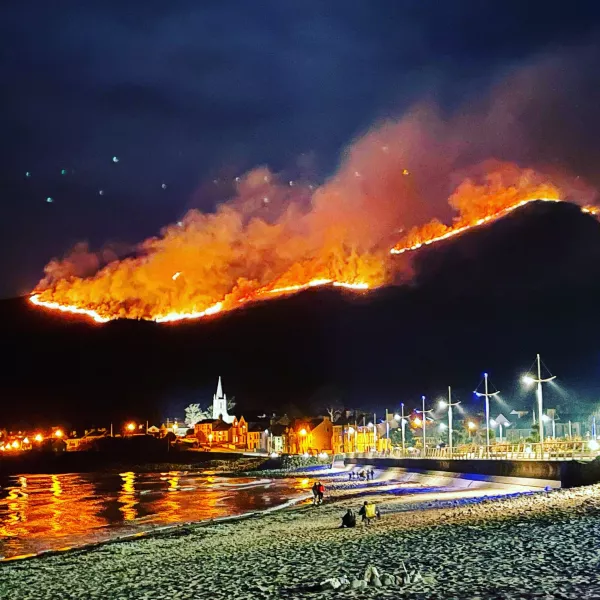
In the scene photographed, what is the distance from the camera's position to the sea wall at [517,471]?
31.0 m

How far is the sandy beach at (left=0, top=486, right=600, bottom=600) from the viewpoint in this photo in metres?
12.6

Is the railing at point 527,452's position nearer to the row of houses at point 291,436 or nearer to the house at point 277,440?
the row of houses at point 291,436

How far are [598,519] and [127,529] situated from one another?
852 inches

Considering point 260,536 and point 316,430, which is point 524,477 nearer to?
point 260,536

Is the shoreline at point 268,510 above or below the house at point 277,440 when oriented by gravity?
above

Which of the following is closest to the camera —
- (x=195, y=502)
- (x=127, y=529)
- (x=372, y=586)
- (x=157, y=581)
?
(x=372, y=586)

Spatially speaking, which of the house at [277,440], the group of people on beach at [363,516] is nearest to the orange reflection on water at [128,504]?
the group of people on beach at [363,516]

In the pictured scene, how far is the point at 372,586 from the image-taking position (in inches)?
503

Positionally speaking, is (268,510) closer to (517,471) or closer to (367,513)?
(517,471)

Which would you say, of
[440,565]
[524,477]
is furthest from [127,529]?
[440,565]

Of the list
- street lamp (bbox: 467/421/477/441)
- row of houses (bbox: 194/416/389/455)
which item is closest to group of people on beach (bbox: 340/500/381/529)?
street lamp (bbox: 467/421/477/441)

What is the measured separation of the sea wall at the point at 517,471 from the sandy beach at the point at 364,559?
3898 millimetres

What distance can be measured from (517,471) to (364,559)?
23432mm

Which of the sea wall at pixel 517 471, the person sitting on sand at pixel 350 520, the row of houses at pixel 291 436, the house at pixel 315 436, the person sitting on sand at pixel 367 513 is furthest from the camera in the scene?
the house at pixel 315 436
